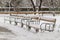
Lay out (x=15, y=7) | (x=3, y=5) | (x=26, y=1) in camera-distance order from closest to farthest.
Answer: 1. (x=15, y=7)
2. (x=3, y=5)
3. (x=26, y=1)

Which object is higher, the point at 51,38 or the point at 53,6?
the point at 51,38

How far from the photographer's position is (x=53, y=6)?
134 ft

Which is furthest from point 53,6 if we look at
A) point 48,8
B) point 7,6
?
point 7,6

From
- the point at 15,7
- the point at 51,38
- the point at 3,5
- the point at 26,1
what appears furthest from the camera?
the point at 26,1

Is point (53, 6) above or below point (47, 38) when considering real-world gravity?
below

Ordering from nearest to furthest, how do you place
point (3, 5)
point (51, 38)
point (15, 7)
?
point (51, 38) < point (15, 7) < point (3, 5)

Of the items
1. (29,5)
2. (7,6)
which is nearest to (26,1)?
(29,5)

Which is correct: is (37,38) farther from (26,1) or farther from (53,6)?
(26,1)

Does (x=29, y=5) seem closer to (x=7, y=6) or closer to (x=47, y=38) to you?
(x=7, y=6)

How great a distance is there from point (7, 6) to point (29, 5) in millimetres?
4769

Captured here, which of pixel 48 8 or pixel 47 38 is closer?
pixel 47 38

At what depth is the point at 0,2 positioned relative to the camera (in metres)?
42.5

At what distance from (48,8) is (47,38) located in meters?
33.5

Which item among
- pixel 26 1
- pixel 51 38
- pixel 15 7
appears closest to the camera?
pixel 51 38
